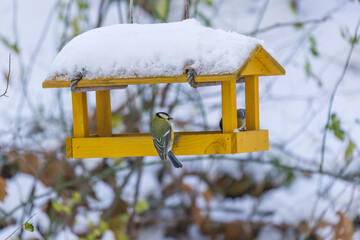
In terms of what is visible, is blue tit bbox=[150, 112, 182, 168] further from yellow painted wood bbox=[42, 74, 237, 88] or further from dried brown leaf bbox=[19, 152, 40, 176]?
dried brown leaf bbox=[19, 152, 40, 176]

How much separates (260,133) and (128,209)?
2.21 m

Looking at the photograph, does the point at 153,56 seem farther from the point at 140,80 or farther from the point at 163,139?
the point at 163,139

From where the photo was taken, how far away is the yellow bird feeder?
2.10m

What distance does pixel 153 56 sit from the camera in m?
2.11

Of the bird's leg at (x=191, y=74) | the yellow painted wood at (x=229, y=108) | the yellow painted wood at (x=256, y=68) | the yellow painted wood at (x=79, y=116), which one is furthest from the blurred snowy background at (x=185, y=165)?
the bird's leg at (x=191, y=74)

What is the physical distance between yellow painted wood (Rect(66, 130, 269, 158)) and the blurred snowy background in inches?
51.2

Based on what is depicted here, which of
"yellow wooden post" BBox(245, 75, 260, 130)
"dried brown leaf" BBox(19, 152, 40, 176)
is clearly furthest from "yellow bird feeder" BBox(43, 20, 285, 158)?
"dried brown leaf" BBox(19, 152, 40, 176)

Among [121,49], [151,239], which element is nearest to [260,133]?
[121,49]

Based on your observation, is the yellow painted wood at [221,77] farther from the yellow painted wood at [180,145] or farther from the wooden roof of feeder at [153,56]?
the yellow painted wood at [180,145]

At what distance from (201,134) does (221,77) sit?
351 mm

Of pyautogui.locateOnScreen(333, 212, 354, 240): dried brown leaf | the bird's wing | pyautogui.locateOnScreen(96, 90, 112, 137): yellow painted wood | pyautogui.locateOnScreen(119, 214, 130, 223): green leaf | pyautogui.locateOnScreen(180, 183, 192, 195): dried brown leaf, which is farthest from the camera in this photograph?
pyautogui.locateOnScreen(180, 183, 192, 195): dried brown leaf

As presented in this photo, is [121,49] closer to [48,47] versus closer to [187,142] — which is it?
[187,142]

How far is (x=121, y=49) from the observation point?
7.11 feet

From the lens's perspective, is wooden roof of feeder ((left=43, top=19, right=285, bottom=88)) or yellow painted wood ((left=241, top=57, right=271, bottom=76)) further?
yellow painted wood ((left=241, top=57, right=271, bottom=76))
